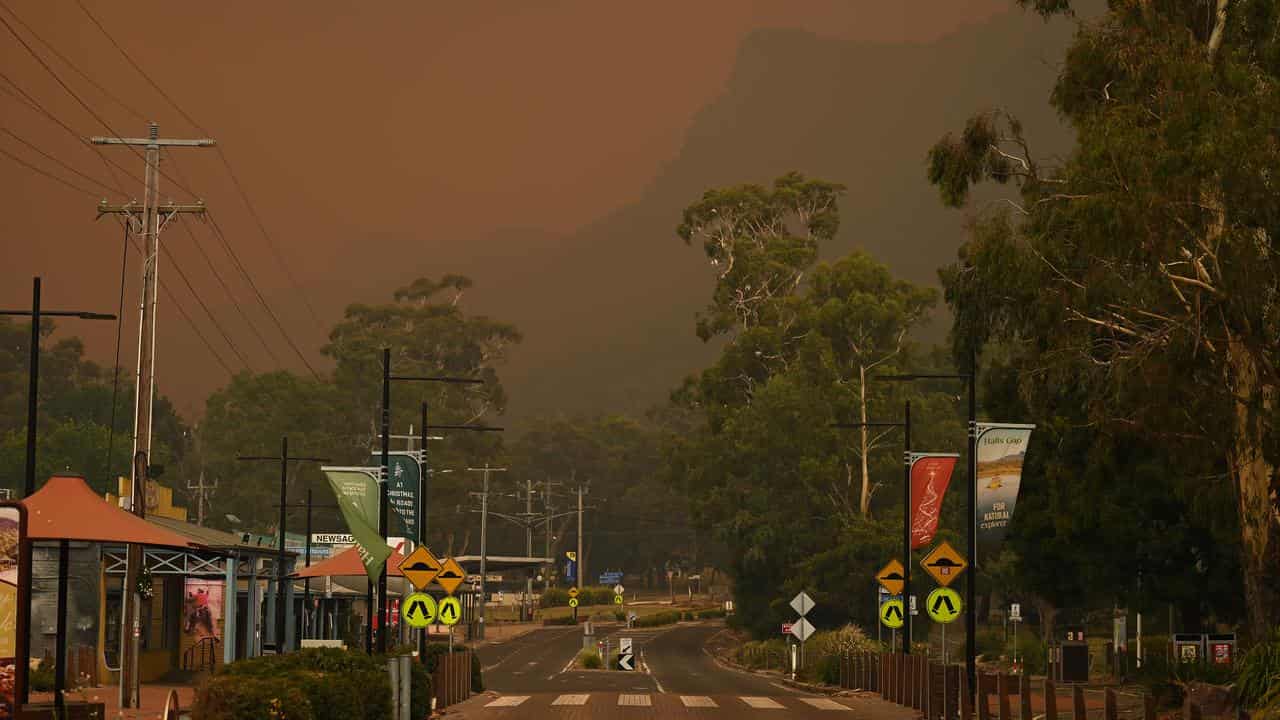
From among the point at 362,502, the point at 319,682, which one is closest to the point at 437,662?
the point at 362,502

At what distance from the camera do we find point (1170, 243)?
99.3 ft

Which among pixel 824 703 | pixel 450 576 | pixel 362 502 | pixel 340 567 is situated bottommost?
pixel 824 703

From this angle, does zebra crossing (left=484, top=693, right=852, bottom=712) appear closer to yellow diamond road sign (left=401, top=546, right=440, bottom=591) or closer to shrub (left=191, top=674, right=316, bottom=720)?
yellow diamond road sign (left=401, top=546, right=440, bottom=591)

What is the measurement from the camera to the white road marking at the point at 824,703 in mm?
39500

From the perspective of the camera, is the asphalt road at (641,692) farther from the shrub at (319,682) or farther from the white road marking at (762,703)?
the shrub at (319,682)

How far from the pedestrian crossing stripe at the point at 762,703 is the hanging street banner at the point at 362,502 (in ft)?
32.0

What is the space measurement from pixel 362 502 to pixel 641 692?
44.3 ft

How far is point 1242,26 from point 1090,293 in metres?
6.72

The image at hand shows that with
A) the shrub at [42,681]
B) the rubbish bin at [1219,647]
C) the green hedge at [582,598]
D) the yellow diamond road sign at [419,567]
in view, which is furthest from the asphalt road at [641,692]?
the green hedge at [582,598]

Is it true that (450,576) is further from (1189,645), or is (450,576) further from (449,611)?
(1189,645)

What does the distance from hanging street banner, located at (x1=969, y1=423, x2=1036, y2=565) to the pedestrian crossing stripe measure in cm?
718

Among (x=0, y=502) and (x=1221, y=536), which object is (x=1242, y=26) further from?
(x=0, y=502)

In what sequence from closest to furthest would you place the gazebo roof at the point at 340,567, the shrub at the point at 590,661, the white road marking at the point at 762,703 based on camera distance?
1. the white road marking at the point at 762,703
2. the gazebo roof at the point at 340,567
3. the shrub at the point at 590,661

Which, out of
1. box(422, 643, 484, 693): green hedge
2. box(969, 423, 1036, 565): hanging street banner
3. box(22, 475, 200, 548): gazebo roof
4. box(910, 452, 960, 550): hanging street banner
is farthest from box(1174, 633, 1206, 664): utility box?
box(22, 475, 200, 548): gazebo roof
